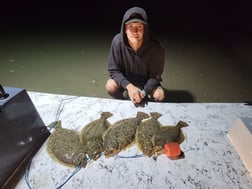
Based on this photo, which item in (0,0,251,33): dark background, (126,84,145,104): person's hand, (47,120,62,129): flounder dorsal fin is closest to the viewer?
(47,120,62,129): flounder dorsal fin

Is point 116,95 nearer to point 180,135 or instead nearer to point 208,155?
point 180,135

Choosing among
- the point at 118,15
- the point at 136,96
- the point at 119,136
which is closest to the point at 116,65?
the point at 136,96

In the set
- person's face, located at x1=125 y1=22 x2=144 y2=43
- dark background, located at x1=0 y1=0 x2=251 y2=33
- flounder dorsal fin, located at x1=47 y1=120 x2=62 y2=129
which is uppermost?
person's face, located at x1=125 y1=22 x2=144 y2=43

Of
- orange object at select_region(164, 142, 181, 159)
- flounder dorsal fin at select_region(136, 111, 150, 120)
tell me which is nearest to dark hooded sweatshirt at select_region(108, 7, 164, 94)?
flounder dorsal fin at select_region(136, 111, 150, 120)

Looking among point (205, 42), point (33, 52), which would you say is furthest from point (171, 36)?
point (33, 52)

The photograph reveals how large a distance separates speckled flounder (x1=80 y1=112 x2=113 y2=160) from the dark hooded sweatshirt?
0.38 metres

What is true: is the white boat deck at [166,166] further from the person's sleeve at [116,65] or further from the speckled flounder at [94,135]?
the person's sleeve at [116,65]

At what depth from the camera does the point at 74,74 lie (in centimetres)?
231

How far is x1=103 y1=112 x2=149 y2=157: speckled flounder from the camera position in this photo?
104cm

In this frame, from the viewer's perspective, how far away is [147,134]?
1103 millimetres

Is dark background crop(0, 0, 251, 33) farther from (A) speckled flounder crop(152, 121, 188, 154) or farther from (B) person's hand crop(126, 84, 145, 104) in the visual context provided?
(A) speckled flounder crop(152, 121, 188, 154)

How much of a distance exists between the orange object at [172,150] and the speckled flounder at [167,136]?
0.09ft

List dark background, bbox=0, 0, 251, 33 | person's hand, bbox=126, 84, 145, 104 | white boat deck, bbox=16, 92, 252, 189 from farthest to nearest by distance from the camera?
dark background, bbox=0, 0, 251, 33 → person's hand, bbox=126, 84, 145, 104 → white boat deck, bbox=16, 92, 252, 189

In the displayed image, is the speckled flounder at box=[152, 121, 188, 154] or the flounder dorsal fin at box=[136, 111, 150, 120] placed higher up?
the flounder dorsal fin at box=[136, 111, 150, 120]
